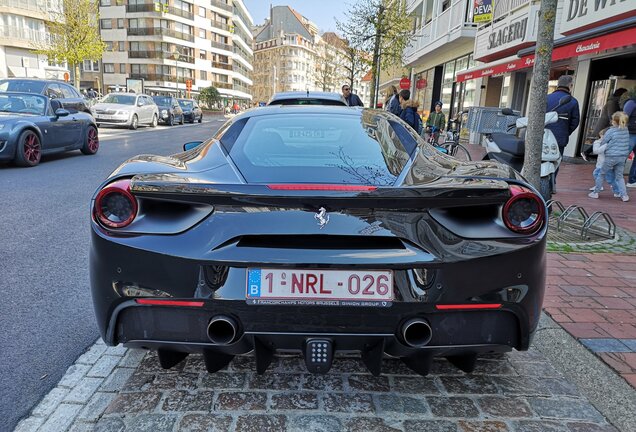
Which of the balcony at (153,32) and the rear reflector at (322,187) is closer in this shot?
the rear reflector at (322,187)

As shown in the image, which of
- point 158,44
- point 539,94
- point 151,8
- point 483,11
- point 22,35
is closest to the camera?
point 539,94

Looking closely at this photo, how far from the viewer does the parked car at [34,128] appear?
884cm

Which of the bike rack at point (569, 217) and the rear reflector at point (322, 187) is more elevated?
the rear reflector at point (322, 187)

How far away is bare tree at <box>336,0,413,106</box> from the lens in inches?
864

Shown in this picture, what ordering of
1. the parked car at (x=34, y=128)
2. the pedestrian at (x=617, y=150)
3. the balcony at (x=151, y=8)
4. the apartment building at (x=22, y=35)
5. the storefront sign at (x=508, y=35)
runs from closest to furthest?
the pedestrian at (x=617, y=150) < the parked car at (x=34, y=128) < the storefront sign at (x=508, y=35) < the apartment building at (x=22, y=35) < the balcony at (x=151, y=8)

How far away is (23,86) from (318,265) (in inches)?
472

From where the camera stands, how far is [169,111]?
28281 millimetres

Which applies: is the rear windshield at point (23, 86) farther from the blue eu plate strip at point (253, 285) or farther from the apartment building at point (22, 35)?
the apartment building at point (22, 35)

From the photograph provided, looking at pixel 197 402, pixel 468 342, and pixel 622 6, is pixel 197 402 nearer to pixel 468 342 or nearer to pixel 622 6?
pixel 468 342

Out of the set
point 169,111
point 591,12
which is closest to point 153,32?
point 169,111

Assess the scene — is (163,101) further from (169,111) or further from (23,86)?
(23,86)

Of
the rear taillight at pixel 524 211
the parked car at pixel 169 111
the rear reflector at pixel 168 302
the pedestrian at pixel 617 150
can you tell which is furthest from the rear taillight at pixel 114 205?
the parked car at pixel 169 111

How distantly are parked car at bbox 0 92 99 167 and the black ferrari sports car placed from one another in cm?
829

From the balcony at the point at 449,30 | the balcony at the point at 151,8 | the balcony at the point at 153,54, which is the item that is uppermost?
the balcony at the point at 151,8
